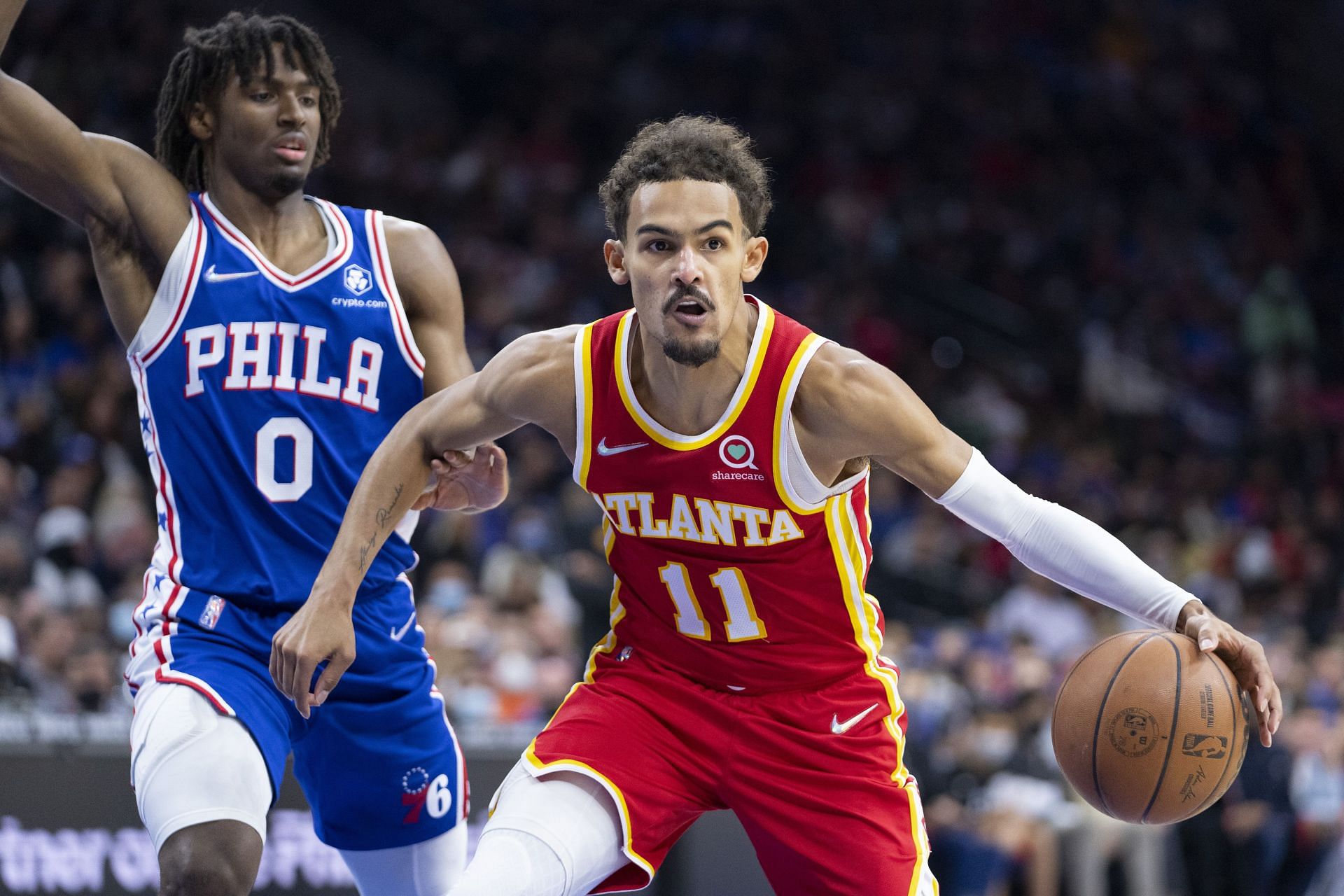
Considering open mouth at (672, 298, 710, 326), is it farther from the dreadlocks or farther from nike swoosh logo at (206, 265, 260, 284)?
the dreadlocks

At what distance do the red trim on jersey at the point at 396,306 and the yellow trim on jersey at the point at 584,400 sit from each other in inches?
22.5

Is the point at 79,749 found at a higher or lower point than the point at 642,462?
lower

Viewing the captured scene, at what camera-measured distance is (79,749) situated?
19.4ft

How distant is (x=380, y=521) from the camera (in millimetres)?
3447

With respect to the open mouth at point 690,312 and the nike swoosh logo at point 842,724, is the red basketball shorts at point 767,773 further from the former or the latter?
the open mouth at point 690,312

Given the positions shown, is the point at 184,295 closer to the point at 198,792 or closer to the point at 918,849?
the point at 198,792

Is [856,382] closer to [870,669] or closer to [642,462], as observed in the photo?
[642,462]

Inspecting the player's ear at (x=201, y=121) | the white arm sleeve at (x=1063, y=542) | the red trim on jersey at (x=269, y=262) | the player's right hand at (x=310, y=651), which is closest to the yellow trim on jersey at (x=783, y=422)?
the white arm sleeve at (x=1063, y=542)

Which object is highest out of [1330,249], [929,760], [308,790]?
[1330,249]

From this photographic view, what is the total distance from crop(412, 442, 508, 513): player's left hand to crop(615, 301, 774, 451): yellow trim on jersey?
0.39 meters

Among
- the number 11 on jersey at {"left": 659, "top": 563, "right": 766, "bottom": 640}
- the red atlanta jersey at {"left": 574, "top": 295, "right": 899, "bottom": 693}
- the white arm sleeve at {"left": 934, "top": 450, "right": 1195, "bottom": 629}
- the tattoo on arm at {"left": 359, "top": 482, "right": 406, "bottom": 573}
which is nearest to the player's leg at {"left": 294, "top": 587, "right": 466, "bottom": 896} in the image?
the tattoo on arm at {"left": 359, "top": 482, "right": 406, "bottom": 573}

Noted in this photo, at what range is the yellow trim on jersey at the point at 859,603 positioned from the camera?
11.6 feet

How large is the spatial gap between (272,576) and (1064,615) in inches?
349

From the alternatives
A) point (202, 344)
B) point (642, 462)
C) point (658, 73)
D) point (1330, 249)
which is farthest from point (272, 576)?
point (1330, 249)
